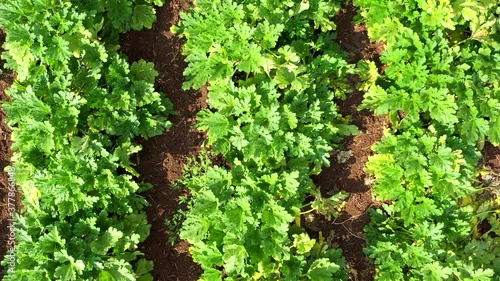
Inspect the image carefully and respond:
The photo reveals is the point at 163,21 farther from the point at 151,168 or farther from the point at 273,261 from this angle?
the point at 273,261

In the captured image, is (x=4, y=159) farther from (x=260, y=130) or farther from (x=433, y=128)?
(x=433, y=128)

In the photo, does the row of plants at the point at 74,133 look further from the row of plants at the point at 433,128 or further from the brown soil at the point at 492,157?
the brown soil at the point at 492,157

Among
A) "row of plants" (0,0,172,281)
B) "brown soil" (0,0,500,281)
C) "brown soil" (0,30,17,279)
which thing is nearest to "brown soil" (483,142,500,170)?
"brown soil" (0,0,500,281)

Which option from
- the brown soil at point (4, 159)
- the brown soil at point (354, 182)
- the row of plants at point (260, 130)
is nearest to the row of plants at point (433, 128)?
the brown soil at point (354, 182)

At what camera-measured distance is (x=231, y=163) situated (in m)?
6.03

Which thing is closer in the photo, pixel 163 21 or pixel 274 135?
pixel 274 135

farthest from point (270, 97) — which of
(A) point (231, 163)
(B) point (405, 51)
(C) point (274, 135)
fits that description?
(B) point (405, 51)

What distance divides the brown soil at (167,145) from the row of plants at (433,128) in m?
2.16

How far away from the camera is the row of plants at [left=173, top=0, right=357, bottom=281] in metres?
5.45

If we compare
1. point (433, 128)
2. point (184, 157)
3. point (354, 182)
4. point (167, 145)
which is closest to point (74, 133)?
point (167, 145)

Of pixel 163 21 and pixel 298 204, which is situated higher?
pixel 163 21

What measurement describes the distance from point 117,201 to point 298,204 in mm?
2069

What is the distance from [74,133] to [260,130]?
2.15 m

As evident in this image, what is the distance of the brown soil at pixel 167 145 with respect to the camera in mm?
6184
